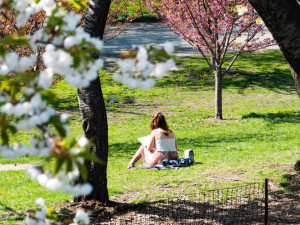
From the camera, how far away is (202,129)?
13016 millimetres

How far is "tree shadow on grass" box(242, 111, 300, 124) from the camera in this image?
13281 mm

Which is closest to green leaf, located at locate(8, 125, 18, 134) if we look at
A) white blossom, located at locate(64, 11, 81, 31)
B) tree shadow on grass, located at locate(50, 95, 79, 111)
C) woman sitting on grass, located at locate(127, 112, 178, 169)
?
white blossom, located at locate(64, 11, 81, 31)

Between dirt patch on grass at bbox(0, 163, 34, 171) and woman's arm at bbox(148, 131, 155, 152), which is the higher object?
woman's arm at bbox(148, 131, 155, 152)

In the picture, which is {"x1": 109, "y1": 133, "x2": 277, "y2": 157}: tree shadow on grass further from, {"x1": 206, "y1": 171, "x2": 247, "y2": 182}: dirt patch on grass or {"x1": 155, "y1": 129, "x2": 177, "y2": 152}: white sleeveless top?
{"x1": 206, "y1": 171, "x2": 247, "y2": 182}: dirt patch on grass

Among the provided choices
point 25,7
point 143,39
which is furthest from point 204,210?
point 143,39

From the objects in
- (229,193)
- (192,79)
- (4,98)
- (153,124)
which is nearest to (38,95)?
(4,98)

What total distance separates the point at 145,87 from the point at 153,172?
20.4 ft

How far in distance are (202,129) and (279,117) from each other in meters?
2.38

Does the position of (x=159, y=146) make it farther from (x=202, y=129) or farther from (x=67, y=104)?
(x=67, y=104)

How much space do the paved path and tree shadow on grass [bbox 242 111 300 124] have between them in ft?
29.6

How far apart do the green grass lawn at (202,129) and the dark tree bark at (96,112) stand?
656 mm

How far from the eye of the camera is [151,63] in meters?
2.41

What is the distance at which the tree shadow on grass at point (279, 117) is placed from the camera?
13281 millimetres

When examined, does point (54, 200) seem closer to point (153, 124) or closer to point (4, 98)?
point (153, 124)
